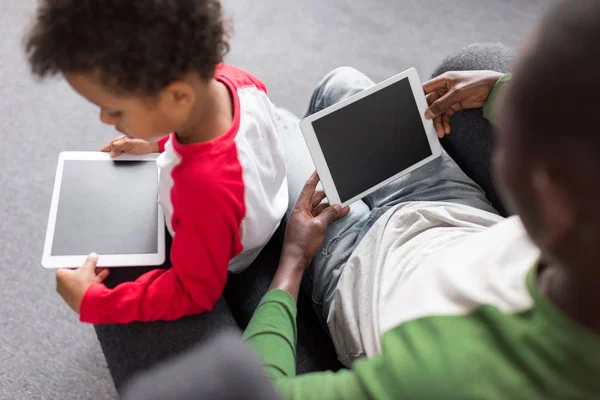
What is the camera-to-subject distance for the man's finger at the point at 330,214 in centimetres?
93

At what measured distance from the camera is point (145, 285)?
779mm

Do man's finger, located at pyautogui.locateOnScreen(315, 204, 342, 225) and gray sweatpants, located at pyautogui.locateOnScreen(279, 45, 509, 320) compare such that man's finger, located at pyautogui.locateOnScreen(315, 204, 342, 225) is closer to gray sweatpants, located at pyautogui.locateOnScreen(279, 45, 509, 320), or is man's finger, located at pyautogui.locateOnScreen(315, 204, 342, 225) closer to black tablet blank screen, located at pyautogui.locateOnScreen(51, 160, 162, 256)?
gray sweatpants, located at pyautogui.locateOnScreen(279, 45, 509, 320)

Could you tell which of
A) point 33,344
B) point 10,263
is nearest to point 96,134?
point 10,263

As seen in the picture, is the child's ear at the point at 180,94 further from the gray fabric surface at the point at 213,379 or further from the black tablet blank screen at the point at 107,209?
the gray fabric surface at the point at 213,379

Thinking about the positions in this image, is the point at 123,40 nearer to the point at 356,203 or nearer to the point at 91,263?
the point at 91,263

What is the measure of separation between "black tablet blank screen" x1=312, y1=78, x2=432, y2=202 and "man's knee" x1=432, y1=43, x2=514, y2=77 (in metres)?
0.16

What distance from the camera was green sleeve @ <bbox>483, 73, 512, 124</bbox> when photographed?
0.93 metres

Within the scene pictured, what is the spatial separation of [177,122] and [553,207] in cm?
50

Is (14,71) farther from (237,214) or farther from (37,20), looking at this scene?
(237,214)

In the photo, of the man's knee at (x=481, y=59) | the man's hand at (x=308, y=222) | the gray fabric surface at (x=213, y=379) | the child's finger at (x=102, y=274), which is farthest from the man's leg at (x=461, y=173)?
the gray fabric surface at (x=213, y=379)

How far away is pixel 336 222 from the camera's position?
974 mm

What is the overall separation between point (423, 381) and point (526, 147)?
25 cm

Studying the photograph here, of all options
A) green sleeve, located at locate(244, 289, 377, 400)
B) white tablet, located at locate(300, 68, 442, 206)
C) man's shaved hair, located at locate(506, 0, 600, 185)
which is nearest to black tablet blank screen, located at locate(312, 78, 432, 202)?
white tablet, located at locate(300, 68, 442, 206)

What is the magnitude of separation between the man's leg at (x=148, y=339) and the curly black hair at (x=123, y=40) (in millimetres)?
340
